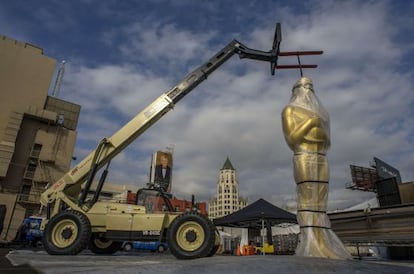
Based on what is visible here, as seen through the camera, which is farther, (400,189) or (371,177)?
(371,177)

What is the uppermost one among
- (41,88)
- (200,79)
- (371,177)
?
(41,88)

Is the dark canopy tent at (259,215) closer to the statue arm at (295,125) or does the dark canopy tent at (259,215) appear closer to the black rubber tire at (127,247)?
the black rubber tire at (127,247)

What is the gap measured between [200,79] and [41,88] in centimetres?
3245

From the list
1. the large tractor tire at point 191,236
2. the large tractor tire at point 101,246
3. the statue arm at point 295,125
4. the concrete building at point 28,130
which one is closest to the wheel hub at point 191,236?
the large tractor tire at point 191,236

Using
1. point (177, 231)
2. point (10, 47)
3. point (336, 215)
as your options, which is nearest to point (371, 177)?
point (336, 215)

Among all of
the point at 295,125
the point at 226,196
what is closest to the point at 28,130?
the point at 295,125

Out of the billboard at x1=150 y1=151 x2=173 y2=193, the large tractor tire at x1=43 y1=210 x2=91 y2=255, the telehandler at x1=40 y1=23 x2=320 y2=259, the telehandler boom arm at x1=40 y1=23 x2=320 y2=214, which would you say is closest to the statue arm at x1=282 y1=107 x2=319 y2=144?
the telehandler at x1=40 y1=23 x2=320 y2=259

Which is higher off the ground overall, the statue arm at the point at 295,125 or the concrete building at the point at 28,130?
the concrete building at the point at 28,130

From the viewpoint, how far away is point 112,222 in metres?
8.80

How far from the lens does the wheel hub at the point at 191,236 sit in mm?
7777

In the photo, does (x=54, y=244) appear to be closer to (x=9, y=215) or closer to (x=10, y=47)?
(x=9, y=215)

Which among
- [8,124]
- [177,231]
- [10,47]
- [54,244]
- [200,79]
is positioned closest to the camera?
[177,231]

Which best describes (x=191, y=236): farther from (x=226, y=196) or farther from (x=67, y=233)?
(x=226, y=196)

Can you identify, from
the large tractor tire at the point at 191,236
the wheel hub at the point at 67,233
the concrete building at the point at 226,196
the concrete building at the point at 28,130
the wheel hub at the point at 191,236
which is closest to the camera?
the large tractor tire at the point at 191,236
